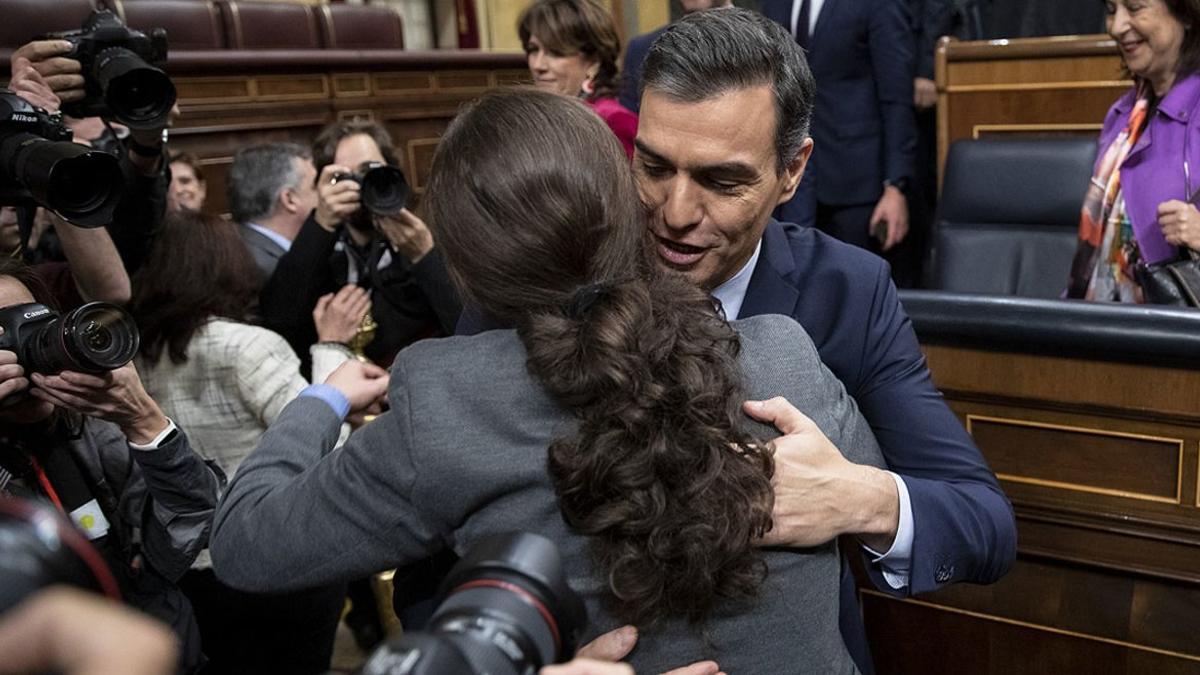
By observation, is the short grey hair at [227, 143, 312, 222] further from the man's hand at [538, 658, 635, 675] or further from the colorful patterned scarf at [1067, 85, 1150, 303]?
the man's hand at [538, 658, 635, 675]

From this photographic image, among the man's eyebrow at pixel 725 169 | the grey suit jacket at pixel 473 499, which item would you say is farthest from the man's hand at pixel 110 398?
the man's eyebrow at pixel 725 169

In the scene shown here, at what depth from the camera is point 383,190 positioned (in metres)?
2.18

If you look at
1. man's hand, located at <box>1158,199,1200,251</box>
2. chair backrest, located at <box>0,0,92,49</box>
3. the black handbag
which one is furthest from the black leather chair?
chair backrest, located at <box>0,0,92,49</box>

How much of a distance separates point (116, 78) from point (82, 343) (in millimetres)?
659

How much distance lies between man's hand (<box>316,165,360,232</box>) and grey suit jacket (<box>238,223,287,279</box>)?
16.3 inches

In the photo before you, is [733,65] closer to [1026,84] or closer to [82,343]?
[82,343]

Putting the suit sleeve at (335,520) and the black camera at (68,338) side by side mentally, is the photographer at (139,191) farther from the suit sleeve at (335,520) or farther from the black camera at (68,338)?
the suit sleeve at (335,520)

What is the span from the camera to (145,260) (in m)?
1.95

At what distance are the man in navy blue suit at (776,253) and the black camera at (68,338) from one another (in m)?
0.68

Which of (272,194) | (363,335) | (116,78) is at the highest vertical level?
(116,78)

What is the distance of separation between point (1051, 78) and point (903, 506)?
254cm

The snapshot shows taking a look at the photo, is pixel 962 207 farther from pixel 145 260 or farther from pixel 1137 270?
pixel 145 260

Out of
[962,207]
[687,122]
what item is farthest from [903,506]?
[962,207]

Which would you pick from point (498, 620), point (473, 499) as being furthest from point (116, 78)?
point (498, 620)
